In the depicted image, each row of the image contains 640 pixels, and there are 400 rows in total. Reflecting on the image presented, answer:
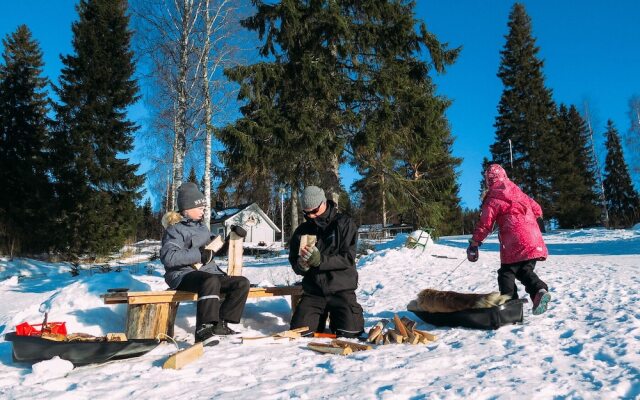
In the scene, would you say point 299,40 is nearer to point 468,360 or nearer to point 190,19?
point 190,19

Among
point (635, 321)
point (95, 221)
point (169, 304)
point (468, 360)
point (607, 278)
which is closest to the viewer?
point (468, 360)

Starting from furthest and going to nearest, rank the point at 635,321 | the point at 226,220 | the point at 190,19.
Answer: the point at 226,220
the point at 190,19
the point at 635,321

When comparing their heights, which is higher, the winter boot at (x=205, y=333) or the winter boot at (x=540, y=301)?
the winter boot at (x=540, y=301)

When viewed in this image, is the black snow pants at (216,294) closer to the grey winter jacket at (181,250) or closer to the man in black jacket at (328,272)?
the grey winter jacket at (181,250)

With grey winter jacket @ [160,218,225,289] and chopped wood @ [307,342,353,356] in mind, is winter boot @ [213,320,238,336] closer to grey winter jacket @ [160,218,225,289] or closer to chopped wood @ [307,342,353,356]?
Answer: grey winter jacket @ [160,218,225,289]

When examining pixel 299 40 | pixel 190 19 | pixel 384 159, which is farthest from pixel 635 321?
pixel 190 19

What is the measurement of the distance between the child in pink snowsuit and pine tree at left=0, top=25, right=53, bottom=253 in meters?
A: 19.2

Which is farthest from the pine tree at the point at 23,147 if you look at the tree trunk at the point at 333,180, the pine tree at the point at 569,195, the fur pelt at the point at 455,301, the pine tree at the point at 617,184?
the pine tree at the point at 617,184

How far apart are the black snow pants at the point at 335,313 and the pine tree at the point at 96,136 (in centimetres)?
1697

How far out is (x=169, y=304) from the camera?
13.5ft

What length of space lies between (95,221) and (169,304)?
16.5 metres

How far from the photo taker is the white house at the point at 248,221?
123 ft

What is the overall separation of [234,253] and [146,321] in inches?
39.6

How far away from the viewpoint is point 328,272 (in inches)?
169
